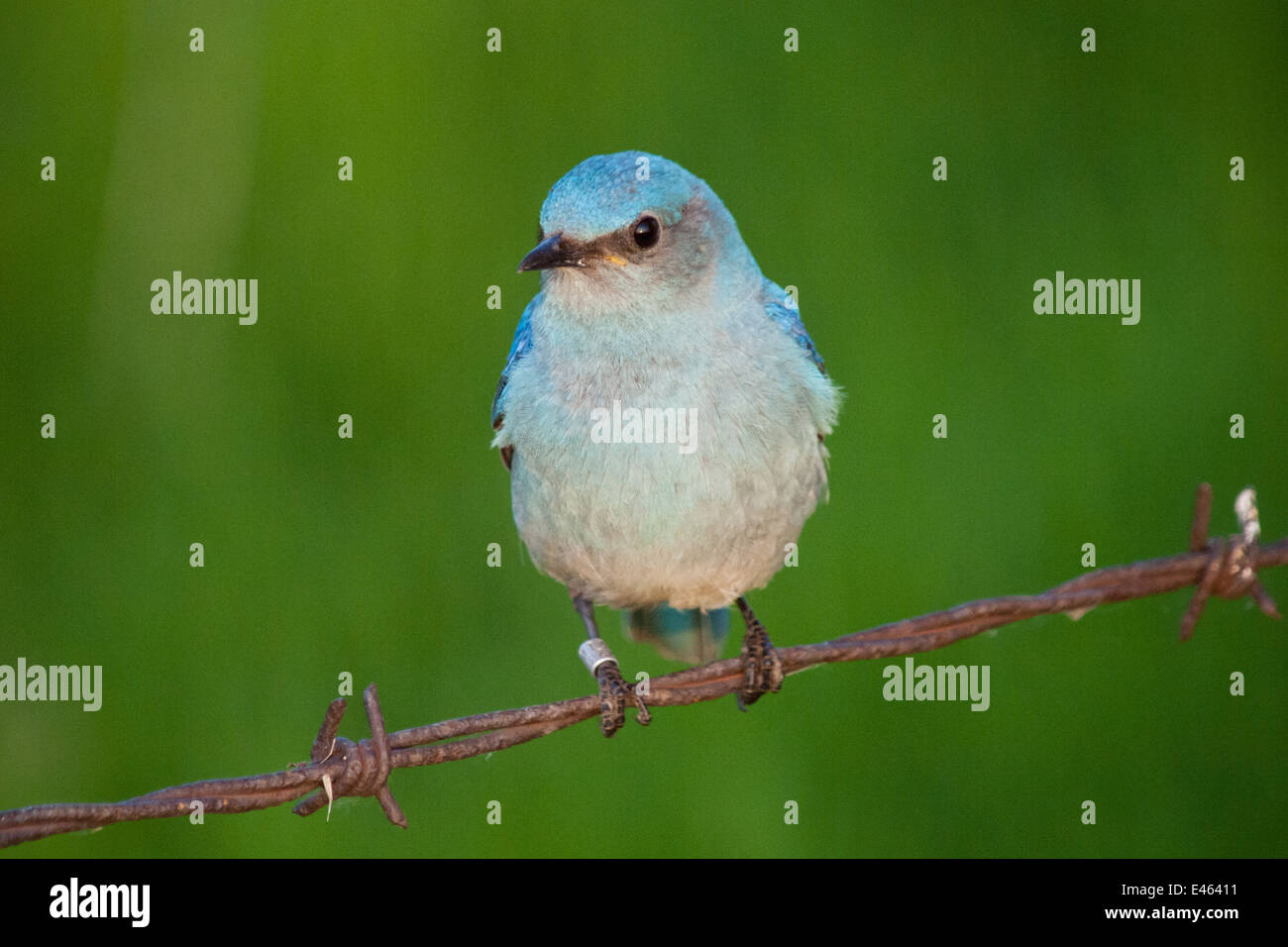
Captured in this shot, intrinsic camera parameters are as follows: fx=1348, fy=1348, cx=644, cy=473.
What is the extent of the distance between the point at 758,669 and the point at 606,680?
41 cm

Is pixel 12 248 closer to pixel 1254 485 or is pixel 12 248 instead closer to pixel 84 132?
pixel 84 132

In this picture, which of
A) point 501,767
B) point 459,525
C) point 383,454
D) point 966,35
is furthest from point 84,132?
→ point 966,35

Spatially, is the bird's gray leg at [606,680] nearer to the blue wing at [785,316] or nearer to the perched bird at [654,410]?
the perched bird at [654,410]

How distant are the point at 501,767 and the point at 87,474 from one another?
1.85 m

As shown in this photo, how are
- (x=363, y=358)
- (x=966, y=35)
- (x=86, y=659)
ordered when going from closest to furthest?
1. (x=86, y=659)
2. (x=363, y=358)
3. (x=966, y=35)

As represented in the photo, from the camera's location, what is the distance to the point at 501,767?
15.5ft

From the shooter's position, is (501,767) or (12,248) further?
(12,248)

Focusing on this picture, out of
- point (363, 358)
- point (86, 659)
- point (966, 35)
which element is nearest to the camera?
point (86, 659)

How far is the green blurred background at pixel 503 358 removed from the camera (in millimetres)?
4730

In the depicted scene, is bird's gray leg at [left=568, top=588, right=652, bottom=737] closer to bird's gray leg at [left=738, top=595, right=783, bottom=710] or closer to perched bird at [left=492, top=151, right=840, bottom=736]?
perched bird at [left=492, top=151, right=840, bottom=736]
